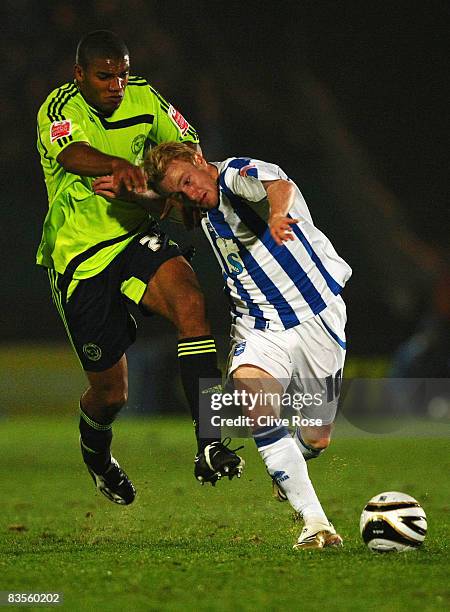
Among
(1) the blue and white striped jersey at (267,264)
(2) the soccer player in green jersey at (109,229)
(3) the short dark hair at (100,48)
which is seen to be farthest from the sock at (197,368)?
(3) the short dark hair at (100,48)

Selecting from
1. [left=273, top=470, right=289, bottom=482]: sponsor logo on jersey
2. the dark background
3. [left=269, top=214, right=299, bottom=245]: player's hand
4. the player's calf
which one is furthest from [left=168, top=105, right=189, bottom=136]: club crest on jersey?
the dark background

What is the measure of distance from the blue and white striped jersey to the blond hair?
0.57ft

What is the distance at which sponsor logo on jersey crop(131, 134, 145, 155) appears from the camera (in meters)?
6.12

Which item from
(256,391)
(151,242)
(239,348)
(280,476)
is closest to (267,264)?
(239,348)

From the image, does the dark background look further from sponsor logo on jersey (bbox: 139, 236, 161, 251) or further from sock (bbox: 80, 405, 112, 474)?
sponsor logo on jersey (bbox: 139, 236, 161, 251)

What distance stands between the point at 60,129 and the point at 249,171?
1217 mm

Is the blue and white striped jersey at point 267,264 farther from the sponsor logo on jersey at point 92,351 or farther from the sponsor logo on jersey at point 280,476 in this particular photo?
the sponsor logo on jersey at point 92,351

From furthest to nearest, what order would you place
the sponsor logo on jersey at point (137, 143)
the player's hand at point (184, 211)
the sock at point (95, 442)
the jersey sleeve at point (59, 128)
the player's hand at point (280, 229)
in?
1. the sock at point (95, 442)
2. the sponsor logo on jersey at point (137, 143)
3. the jersey sleeve at point (59, 128)
4. the player's hand at point (184, 211)
5. the player's hand at point (280, 229)

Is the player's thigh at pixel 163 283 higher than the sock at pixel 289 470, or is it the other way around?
the player's thigh at pixel 163 283

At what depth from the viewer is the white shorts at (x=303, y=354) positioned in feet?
17.8

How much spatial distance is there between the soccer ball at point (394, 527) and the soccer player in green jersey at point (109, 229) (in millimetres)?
1022

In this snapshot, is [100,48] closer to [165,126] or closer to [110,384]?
[165,126]

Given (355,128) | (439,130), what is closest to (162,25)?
(355,128)

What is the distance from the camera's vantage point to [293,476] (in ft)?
16.9
